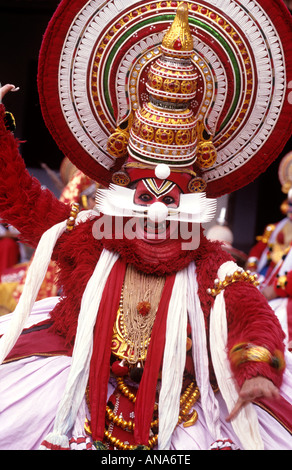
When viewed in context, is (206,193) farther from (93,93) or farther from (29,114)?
(29,114)

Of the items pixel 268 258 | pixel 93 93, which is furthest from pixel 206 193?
pixel 268 258

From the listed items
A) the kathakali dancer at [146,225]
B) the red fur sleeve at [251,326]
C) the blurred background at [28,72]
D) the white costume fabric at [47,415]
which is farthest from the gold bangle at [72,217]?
the blurred background at [28,72]

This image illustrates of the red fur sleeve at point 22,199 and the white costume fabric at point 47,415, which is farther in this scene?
the red fur sleeve at point 22,199

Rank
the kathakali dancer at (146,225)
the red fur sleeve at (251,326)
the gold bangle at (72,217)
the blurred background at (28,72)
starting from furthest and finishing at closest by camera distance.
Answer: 1. the blurred background at (28,72)
2. the gold bangle at (72,217)
3. the kathakali dancer at (146,225)
4. the red fur sleeve at (251,326)

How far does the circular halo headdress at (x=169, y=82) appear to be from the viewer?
2494 millimetres

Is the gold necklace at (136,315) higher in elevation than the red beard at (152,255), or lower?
lower

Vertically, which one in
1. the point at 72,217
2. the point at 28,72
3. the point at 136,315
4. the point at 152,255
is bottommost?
the point at 136,315

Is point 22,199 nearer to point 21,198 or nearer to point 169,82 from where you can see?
point 21,198

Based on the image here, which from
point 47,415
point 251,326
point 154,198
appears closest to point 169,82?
point 154,198

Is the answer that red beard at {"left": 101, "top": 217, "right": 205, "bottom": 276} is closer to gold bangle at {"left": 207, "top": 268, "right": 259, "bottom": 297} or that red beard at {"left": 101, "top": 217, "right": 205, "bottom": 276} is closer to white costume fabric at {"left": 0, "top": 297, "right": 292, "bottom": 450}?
gold bangle at {"left": 207, "top": 268, "right": 259, "bottom": 297}

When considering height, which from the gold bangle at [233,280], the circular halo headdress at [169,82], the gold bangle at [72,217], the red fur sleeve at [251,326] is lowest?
the red fur sleeve at [251,326]

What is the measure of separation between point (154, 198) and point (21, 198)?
17.7 inches

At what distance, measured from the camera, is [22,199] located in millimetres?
2584

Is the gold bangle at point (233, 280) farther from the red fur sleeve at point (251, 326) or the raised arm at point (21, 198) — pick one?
the raised arm at point (21, 198)
